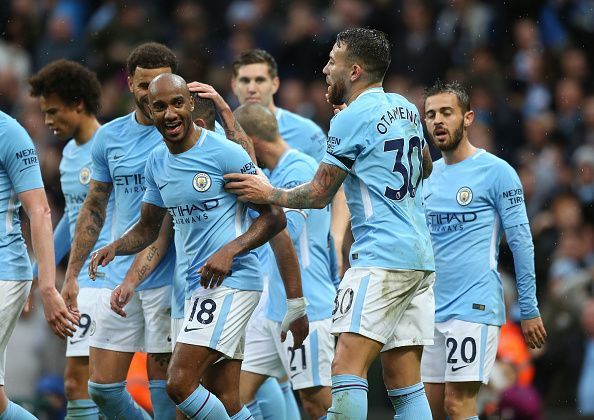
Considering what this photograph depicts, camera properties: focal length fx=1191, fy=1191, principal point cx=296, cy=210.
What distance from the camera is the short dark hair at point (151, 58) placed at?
327 inches

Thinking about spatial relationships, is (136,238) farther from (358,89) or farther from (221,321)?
(358,89)

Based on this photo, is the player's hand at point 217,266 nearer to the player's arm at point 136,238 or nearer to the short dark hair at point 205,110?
the player's arm at point 136,238

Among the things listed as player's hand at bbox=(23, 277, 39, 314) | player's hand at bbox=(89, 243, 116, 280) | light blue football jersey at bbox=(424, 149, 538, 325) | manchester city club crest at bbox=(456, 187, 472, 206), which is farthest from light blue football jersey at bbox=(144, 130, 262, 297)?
manchester city club crest at bbox=(456, 187, 472, 206)

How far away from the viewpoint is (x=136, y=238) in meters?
7.72

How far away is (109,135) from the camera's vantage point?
8.46 meters

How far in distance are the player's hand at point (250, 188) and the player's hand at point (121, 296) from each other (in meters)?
1.30

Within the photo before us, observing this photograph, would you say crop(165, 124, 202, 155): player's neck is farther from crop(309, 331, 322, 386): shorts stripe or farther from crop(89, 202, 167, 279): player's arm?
crop(309, 331, 322, 386): shorts stripe

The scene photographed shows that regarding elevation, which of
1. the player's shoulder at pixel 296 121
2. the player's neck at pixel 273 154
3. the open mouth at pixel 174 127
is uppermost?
the player's shoulder at pixel 296 121

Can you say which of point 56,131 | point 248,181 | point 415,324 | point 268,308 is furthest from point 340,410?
point 56,131

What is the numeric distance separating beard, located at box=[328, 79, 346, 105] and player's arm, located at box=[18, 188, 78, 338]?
6.09 feet

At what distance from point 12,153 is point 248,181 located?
144 cm

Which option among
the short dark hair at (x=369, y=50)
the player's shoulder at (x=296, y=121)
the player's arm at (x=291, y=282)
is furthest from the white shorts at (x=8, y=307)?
the player's shoulder at (x=296, y=121)

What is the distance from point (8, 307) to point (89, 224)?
4.43ft

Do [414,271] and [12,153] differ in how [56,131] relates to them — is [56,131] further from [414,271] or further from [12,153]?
[414,271]
